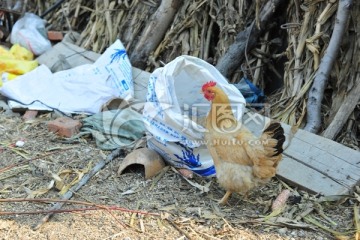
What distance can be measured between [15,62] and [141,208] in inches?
106

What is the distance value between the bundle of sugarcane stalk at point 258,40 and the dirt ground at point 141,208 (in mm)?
823

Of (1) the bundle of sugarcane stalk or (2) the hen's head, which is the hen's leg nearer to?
(2) the hen's head

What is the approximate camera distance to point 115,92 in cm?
415

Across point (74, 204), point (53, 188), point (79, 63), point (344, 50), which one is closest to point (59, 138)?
point (53, 188)

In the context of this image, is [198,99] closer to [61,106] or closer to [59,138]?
[59,138]

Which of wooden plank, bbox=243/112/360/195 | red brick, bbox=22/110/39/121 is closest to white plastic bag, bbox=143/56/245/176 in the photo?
wooden plank, bbox=243/112/360/195

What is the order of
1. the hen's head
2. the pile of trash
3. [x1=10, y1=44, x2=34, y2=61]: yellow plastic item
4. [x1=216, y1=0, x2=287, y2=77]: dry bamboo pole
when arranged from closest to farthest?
the hen's head < the pile of trash < [x1=216, y1=0, x2=287, y2=77]: dry bamboo pole < [x1=10, y1=44, x2=34, y2=61]: yellow plastic item

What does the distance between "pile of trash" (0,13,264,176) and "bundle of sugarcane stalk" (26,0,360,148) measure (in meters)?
0.28

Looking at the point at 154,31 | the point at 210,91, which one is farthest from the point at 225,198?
the point at 154,31

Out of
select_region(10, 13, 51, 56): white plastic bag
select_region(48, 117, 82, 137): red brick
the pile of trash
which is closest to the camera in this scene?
the pile of trash

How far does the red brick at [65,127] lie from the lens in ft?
12.1

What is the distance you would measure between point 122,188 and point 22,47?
2896 millimetres

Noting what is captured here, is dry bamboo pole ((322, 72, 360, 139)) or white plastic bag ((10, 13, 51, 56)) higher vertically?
dry bamboo pole ((322, 72, 360, 139))

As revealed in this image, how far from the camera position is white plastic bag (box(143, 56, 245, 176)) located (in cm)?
299
